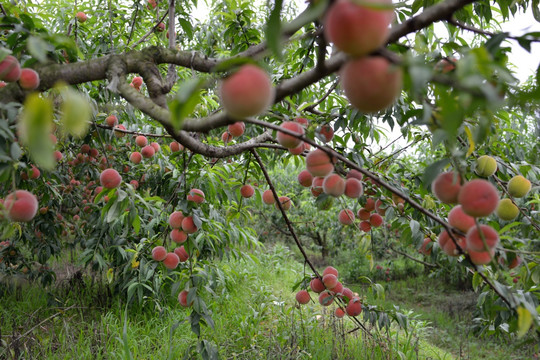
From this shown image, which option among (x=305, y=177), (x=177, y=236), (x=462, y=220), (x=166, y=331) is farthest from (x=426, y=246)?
(x=166, y=331)

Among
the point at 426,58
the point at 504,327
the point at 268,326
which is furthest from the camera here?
the point at 268,326

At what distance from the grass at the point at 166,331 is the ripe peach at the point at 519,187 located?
3.95 ft

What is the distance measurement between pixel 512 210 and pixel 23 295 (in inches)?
154

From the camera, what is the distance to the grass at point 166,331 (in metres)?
2.27

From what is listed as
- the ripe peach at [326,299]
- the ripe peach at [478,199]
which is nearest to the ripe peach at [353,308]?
the ripe peach at [326,299]

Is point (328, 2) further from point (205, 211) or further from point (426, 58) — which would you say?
point (205, 211)

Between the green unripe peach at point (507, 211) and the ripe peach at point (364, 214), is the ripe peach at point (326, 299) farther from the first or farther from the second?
the green unripe peach at point (507, 211)

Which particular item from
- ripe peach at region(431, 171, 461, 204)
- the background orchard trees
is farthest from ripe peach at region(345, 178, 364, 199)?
ripe peach at region(431, 171, 461, 204)

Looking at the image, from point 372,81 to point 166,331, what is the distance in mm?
2859

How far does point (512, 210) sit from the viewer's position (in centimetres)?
104

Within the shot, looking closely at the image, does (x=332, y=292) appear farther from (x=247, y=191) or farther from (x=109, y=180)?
(x=109, y=180)

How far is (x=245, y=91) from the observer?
1.41 ft

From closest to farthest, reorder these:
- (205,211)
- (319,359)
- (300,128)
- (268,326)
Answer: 1. (300,128)
2. (205,211)
3. (319,359)
4. (268,326)

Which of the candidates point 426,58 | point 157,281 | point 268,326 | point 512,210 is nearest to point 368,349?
point 268,326
